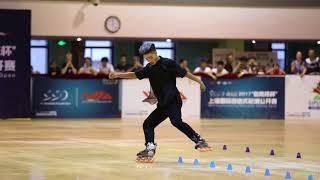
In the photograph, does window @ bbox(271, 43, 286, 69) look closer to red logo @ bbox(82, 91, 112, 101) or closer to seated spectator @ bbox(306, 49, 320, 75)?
seated spectator @ bbox(306, 49, 320, 75)

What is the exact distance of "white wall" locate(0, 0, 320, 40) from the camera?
76.2ft

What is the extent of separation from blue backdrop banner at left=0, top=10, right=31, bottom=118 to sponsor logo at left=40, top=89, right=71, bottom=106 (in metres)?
0.57

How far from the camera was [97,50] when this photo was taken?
33.3 m

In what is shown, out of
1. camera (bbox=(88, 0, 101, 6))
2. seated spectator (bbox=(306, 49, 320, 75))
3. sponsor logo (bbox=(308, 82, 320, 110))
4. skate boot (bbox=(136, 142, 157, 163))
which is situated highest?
camera (bbox=(88, 0, 101, 6))

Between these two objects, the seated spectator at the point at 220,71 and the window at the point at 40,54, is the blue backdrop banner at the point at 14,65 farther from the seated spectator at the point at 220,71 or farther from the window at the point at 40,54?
the window at the point at 40,54

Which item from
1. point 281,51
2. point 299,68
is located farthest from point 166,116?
point 281,51

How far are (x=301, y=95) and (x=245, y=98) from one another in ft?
6.16

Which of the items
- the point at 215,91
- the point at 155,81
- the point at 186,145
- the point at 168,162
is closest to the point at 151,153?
the point at 168,162

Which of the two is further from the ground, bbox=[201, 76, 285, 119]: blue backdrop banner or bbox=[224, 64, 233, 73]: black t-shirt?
bbox=[224, 64, 233, 73]: black t-shirt

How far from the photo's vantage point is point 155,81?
33.7 feet

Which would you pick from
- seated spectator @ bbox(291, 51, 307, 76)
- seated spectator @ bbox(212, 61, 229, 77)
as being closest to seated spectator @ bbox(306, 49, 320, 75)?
seated spectator @ bbox(291, 51, 307, 76)

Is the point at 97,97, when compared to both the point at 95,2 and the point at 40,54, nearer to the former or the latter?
the point at 95,2

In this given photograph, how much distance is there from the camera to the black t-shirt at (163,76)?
402 inches

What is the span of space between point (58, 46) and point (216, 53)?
8.25m
